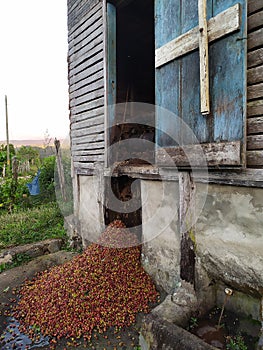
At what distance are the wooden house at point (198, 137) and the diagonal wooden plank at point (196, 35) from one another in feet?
0.04

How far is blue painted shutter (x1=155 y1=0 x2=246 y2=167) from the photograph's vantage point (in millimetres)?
2625

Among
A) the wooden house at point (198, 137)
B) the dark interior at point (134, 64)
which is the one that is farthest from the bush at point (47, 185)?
the wooden house at point (198, 137)

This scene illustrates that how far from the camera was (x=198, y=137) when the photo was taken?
3.06 meters

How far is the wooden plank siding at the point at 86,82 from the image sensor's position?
5.12m

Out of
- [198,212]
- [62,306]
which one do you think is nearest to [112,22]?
[198,212]

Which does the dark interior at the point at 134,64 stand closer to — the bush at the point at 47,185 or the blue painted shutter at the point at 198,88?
the blue painted shutter at the point at 198,88

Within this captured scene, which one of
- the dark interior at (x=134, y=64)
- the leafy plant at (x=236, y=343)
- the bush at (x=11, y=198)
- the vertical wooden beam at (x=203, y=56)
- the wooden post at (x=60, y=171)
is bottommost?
the leafy plant at (x=236, y=343)

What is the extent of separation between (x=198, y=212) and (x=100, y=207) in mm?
2569

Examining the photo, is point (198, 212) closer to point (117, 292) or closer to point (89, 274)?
point (117, 292)

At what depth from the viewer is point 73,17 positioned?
5938mm

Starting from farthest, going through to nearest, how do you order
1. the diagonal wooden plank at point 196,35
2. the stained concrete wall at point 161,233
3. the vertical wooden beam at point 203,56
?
the stained concrete wall at point 161,233 < the vertical wooden beam at point 203,56 < the diagonal wooden plank at point 196,35

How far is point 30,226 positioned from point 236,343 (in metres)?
6.44

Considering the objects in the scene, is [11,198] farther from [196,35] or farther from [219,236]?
[196,35]

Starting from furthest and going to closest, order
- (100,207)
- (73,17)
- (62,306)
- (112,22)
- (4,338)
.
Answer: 1. (73,17)
2. (100,207)
3. (112,22)
4. (62,306)
5. (4,338)
